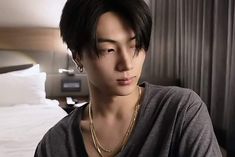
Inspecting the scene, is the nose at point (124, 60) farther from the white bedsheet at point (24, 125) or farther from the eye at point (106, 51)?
the white bedsheet at point (24, 125)

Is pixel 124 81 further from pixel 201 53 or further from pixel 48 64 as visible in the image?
pixel 48 64

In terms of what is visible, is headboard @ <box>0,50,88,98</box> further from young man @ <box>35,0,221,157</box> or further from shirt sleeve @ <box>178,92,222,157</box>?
shirt sleeve @ <box>178,92,222,157</box>

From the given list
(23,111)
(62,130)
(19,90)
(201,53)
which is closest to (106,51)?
(62,130)

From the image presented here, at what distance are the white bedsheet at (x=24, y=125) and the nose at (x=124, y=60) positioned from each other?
1161 mm

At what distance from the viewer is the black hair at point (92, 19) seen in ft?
2.56

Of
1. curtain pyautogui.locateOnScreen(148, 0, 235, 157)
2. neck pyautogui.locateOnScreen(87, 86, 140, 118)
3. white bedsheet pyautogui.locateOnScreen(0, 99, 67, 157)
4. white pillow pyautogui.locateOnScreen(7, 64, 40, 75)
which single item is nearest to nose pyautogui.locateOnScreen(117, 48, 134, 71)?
neck pyautogui.locateOnScreen(87, 86, 140, 118)

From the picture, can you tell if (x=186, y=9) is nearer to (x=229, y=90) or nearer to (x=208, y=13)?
(x=208, y=13)

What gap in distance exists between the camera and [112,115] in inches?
36.1

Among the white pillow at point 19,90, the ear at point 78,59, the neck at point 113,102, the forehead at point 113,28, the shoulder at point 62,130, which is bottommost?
the white pillow at point 19,90

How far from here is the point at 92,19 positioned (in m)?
0.77

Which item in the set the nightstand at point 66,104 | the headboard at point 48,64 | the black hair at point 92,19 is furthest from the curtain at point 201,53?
the black hair at point 92,19

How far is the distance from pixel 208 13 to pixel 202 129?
1.74m

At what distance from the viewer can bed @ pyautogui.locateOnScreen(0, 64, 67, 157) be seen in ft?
6.44

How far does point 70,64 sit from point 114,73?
274 cm
